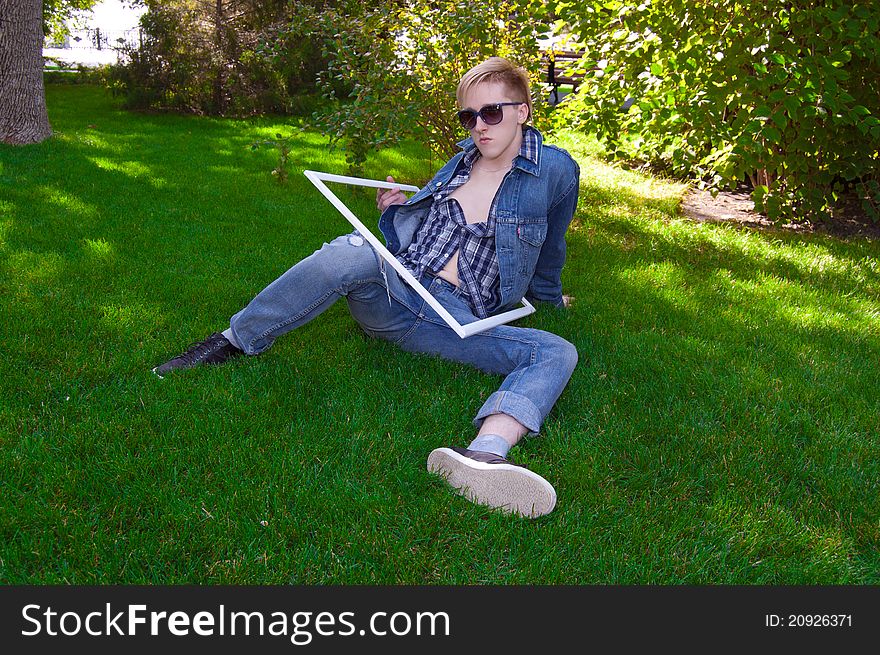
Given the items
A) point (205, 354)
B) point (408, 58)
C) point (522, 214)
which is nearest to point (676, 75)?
point (408, 58)

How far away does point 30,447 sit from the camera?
2.41 meters

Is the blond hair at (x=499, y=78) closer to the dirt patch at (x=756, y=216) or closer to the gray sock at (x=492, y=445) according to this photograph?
the gray sock at (x=492, y=445)

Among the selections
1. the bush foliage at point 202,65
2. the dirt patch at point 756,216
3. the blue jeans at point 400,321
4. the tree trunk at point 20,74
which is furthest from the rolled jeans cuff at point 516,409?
the bush foliage at point 202,65

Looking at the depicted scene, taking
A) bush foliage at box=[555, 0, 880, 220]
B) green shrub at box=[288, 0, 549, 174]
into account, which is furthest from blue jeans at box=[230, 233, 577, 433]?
bush foliage at box=[555, 0, 880, 220]

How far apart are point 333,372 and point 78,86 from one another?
50.0ft

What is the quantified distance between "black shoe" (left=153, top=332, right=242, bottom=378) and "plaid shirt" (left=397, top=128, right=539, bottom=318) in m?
0.85

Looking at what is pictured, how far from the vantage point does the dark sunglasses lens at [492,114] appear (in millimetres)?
2910

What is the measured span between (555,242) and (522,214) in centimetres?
35

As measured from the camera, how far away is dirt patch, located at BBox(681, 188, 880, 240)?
599 centimetres

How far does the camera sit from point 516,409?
99.1 inches

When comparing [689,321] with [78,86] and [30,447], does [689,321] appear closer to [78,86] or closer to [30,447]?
[30,447]

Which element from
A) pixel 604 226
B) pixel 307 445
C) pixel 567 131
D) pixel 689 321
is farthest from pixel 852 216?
pixel 307 445

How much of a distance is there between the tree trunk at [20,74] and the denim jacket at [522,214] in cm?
641

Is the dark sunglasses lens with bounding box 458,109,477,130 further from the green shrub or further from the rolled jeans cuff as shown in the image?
the green shrub
